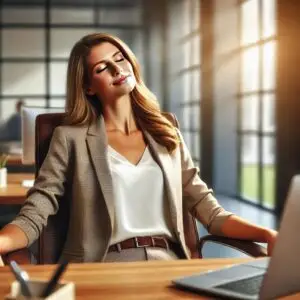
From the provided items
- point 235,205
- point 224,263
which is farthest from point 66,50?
point 224,263

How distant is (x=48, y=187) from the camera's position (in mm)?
1733

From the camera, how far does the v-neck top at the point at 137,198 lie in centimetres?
172

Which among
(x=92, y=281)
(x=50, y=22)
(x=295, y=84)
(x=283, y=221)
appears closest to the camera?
(x=283, y=221)

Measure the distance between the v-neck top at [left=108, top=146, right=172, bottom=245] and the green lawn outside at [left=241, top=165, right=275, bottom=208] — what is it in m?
3.88

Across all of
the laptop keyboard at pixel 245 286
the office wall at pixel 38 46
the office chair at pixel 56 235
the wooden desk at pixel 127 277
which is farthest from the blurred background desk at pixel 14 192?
the office wall at pixel 38 46

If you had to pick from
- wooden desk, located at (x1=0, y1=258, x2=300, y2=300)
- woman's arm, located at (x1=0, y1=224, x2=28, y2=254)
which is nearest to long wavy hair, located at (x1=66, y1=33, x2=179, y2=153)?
woman's arm, located at (x1=0, y1=224, x2=28, y2=254)

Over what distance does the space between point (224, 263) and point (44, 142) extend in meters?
0.77

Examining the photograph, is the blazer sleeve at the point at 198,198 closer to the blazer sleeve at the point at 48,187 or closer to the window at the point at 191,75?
the blazer sleeve at the point at 48,187

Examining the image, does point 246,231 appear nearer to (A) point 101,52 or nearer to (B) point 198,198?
(B) point 198,198

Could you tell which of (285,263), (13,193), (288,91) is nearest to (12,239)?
(285,263)

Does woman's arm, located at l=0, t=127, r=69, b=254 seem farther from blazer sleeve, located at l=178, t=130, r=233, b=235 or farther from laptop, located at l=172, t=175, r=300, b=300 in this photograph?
laptop, located at l=172, t=175, r=300, b=300

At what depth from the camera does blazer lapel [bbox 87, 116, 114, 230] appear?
1725 mm

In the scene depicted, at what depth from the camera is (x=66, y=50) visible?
9.22 meters

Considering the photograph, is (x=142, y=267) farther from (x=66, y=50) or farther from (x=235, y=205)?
(x=66, y=50)
